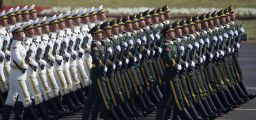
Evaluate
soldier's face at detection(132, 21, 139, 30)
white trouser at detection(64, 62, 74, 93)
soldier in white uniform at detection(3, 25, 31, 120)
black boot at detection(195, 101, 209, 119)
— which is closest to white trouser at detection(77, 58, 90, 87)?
white trouser at detection(64, 62, 74, 93)

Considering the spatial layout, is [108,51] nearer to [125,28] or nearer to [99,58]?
[99,58]

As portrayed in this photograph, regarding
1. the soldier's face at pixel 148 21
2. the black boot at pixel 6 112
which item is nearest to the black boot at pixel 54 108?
the black boot at pixel 6 112

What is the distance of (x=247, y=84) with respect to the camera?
29.0m

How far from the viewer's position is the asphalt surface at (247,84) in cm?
2395

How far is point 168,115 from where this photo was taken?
2186 cm

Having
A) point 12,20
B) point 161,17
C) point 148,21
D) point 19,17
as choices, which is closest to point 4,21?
point 12,20

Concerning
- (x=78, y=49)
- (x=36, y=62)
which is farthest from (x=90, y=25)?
(x=36, y=62)

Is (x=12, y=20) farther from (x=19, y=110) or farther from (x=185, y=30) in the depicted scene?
(x=185, y=30)

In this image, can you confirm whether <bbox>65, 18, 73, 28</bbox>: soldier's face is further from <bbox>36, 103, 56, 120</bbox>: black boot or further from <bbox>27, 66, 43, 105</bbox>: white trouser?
<bbox>27, 66, 43, 105</bbox>: white trouser

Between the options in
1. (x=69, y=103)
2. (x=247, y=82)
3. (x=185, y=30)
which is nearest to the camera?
(x=185, y=30)

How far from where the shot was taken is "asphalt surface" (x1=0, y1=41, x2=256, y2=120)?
23953mm

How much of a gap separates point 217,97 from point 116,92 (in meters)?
2.61

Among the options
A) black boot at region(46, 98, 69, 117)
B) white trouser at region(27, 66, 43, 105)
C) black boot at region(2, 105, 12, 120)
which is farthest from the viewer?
black boot at region(46, 98, 69, 117)

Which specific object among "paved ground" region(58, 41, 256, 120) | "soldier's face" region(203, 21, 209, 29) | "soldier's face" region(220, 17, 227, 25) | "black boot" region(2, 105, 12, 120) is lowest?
"paved ground" region(58, 41, 256, 120)
